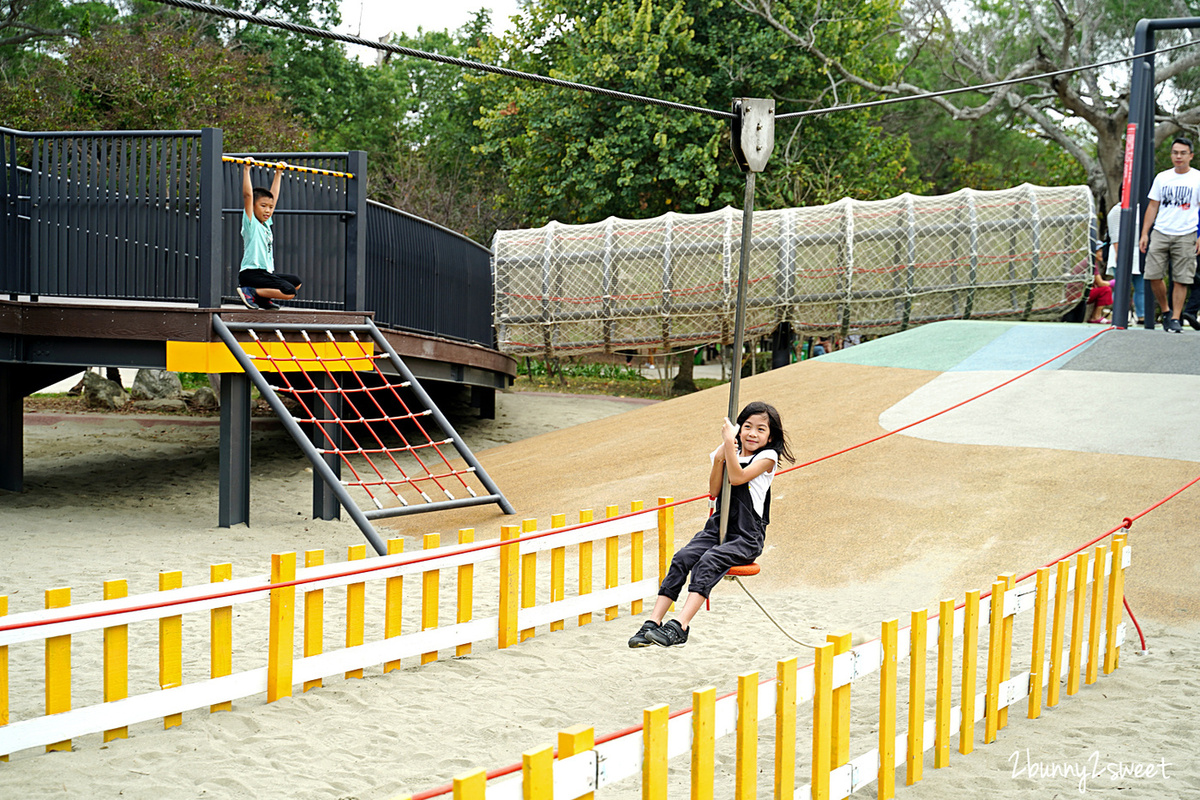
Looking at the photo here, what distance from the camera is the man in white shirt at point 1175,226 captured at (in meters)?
11.3

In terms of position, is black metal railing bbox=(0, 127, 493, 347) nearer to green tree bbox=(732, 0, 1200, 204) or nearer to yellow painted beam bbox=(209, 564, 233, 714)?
yellow painted beam bbox=(209, 564, 233, 714)

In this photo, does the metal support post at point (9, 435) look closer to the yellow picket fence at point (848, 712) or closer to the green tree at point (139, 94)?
the yellow picket fence at point (848, 712)

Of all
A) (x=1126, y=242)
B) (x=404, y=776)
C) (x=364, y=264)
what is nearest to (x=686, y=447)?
(x=364, y=264)

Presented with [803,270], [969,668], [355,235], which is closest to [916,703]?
[969,668]

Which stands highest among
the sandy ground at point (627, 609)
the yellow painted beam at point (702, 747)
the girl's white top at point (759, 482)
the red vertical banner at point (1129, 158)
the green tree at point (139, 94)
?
the green tree at point (139, 94)

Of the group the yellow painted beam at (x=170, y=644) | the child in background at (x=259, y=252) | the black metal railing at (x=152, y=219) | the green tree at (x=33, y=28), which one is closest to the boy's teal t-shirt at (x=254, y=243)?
the child in background at (x=259, y=252)

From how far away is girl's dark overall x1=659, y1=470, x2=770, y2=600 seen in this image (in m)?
5.22

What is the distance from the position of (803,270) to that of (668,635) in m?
13.2

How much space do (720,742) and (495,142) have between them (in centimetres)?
2414

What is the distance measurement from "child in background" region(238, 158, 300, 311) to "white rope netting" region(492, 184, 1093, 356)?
780 cm

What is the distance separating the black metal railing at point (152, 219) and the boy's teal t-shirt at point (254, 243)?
0.22m

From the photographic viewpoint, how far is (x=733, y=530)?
5.39 meters


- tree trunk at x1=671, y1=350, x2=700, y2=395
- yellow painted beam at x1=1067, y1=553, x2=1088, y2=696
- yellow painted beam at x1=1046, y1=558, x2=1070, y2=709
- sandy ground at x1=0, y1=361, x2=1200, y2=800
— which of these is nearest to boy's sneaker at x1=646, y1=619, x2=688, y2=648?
sandy ground at x1=0, y1=361, x2=1200, y2=800

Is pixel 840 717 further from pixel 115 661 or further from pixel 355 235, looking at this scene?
pixel 355 235
